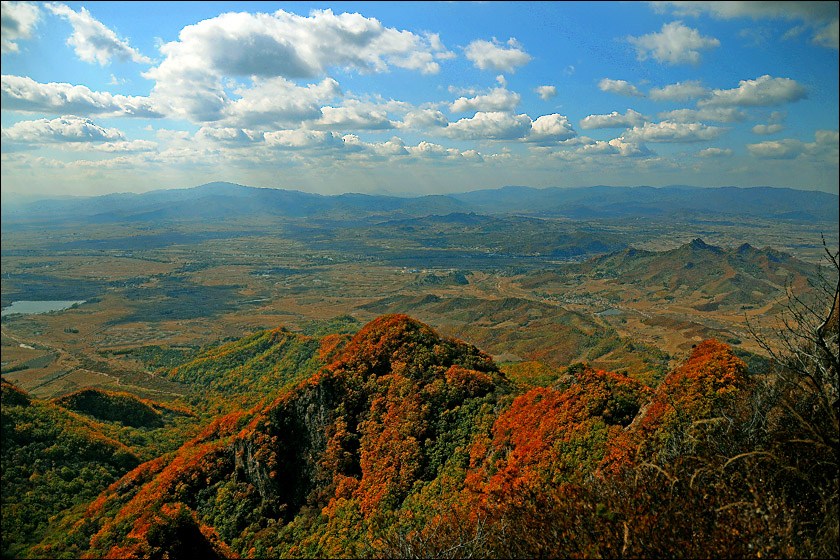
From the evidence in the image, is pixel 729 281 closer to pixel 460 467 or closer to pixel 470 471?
pixel 460 467

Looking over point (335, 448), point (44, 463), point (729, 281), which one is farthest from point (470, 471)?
point (729, 281)

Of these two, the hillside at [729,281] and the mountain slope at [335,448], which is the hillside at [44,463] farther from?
the hillside at [729,281]

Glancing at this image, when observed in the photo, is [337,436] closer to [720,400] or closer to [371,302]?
[720,400]

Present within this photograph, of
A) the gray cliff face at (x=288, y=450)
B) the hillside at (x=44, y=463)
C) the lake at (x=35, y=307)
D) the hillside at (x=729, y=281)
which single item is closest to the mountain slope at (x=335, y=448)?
the gray cliff face at (x=288, y=450)

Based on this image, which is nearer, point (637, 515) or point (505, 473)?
point (637, 515)

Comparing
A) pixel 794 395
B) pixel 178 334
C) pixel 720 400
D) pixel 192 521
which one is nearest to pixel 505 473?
pixel 720 400

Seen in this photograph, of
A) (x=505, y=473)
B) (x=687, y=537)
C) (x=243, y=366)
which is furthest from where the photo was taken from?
(x=243, y=366)
